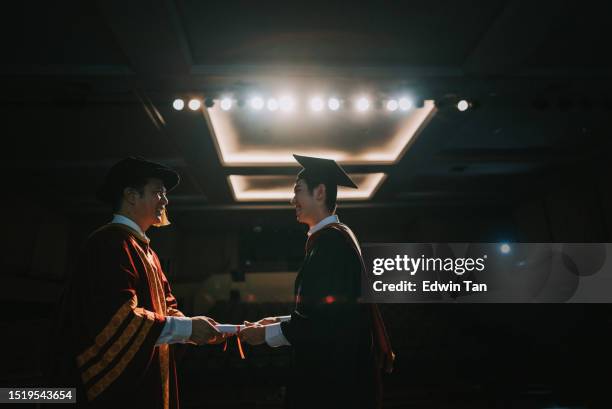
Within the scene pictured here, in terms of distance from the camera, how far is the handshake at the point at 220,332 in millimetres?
2002

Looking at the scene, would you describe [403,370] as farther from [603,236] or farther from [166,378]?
[166,378]

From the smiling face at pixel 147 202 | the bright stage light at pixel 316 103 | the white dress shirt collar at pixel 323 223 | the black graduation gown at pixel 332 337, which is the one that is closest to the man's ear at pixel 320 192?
the white dress shirt collar at pixel 323 223

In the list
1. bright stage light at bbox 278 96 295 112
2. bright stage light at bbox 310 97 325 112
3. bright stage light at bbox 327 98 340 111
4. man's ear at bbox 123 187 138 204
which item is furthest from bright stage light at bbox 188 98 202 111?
man's ear at bbox 123 187 138 204

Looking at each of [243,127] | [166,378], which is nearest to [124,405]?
[166,378]

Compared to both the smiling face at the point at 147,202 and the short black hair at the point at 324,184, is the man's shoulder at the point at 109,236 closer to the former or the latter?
the smiling face at the point at 147,202

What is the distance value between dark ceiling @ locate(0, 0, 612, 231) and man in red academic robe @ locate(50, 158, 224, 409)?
6.89 feet

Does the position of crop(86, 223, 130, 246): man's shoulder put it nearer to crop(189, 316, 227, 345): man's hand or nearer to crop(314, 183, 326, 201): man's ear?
crop(189, 316, 227, 345): man's hand

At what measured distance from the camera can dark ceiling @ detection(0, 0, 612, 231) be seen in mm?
3232

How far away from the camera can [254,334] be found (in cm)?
220

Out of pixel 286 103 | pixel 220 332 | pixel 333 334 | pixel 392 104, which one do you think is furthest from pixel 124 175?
pixel 392 104

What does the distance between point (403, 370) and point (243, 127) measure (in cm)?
420

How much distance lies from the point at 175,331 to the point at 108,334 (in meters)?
0.31

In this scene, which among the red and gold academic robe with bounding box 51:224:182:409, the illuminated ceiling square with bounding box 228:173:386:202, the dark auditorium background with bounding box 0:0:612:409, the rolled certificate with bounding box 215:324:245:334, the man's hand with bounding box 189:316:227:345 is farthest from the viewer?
the illuminated ceiling square with bounding box 228:173:386:202

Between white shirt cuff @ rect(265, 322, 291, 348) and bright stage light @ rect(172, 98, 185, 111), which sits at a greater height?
bright stage light @ rect(172, 98, 185, 111)
